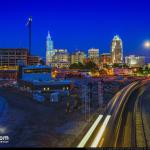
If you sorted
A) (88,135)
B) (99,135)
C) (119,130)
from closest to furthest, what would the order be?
(88,135)
(99,135)
(119,130)

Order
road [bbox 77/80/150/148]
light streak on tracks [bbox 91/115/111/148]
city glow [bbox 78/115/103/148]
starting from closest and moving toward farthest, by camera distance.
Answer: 1. light streak on tracks [bbox 91/115/111/148]
2. city glow [bbox 78/115/103/148]
3. road [bbox 77/80/150/148]

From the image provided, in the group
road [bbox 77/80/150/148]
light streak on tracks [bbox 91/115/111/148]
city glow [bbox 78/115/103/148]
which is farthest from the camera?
road [bbox 77/80/150/148]

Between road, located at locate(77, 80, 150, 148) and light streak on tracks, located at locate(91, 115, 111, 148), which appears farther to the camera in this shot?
road, located at locate(77, 80, 150, 148)

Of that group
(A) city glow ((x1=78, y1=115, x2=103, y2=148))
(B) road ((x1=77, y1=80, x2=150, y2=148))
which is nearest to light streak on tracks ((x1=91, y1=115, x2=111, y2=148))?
(B) road ((x1=77, y1=80, x2=150, y2=148))

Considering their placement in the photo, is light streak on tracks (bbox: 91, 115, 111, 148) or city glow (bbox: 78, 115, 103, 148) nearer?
light streak on tracks (bbox: 91, 115, 111, 148)

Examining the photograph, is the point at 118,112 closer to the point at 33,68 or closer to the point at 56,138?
the point at 56,138

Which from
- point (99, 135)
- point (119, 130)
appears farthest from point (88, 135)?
point (119, 130)

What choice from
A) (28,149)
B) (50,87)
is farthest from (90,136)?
(50,87)

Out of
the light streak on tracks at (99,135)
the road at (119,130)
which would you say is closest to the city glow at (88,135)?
the road at (119,130)

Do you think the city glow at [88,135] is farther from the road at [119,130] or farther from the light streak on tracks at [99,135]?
the light streak on tracks at [99,135]

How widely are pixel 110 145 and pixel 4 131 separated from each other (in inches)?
506

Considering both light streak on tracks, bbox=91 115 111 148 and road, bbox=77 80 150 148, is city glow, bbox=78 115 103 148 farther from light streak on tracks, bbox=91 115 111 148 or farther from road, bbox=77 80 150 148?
light streak on tracks, bbox=91 115 111 148

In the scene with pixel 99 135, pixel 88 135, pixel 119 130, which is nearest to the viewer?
pixel 88 135

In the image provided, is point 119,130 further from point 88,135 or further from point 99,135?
point 88,135
